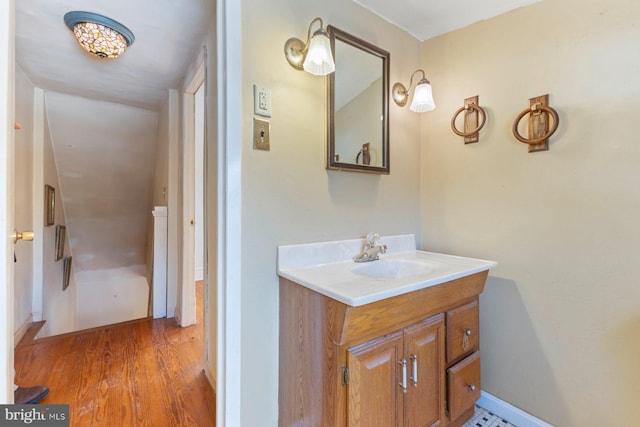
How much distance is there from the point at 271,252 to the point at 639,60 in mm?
1638

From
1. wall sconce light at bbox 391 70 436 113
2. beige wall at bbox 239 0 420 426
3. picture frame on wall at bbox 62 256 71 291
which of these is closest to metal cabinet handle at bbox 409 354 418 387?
beige wall at bbox 239 0 420 426

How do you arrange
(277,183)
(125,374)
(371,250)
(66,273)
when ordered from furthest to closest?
(66,273)
(125,374)
(371,250)
(277,183)

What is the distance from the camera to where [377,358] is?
93 cm

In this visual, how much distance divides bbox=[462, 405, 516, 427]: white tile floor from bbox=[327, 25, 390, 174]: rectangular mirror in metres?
1.36

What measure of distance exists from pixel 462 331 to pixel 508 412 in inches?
22.2

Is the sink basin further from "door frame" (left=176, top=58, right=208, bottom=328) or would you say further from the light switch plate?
"door frame" (left=176, top=58, right=208, bottom=328)

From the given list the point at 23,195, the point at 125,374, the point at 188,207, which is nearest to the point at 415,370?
the point at 125,374

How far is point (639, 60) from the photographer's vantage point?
1.06m

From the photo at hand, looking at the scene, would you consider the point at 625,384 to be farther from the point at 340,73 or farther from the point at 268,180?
the point at 340,73

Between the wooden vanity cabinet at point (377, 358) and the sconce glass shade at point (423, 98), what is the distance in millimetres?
904

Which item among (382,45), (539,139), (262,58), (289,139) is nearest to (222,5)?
(262,58)

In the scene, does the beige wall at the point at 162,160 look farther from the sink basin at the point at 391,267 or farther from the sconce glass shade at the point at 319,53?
the sink basin at the point at 391,267

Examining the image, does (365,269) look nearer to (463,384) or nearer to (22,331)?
(463,384)

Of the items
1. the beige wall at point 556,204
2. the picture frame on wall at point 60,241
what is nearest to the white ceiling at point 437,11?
the beige wall at point 556,204
